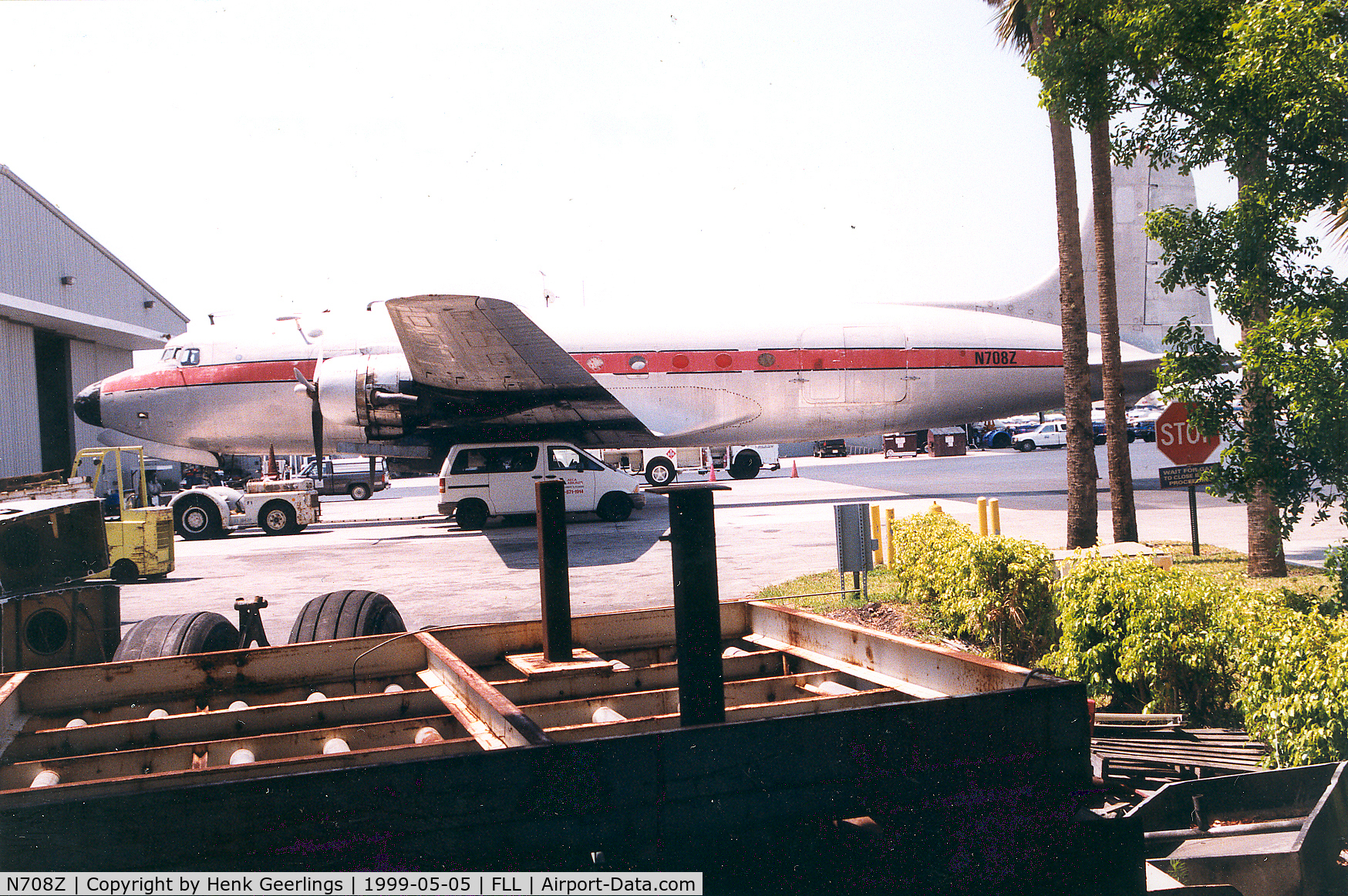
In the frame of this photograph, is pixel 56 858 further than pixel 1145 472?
No

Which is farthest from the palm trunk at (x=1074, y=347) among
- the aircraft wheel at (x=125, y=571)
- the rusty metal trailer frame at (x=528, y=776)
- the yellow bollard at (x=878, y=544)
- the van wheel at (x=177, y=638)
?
the aircraft wheel at (x=125, y=571)

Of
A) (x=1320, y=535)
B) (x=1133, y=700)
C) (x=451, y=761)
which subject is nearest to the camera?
(x=451, y=761)

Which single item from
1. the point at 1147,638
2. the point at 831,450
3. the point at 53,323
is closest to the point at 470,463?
the point at 1147,638

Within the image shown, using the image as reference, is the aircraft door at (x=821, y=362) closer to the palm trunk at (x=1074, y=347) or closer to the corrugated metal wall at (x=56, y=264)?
the palm trunk at (x=1074, y=347)

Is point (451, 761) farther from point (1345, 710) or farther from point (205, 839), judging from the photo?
point (1345, 710)

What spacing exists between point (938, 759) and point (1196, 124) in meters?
5.34

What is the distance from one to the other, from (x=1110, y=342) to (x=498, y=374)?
40.7 ft

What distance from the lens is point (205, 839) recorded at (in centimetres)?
213

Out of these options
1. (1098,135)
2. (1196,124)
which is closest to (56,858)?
(1196,124)

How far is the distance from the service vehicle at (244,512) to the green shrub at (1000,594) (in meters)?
17.6

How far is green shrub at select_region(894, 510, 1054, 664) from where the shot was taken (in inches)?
291

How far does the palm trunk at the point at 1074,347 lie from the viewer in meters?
12.0

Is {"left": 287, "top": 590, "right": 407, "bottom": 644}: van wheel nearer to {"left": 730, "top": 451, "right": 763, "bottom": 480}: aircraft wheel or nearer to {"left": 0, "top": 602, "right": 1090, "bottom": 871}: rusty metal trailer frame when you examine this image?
{"left": 0, "top": 602, "right": 1090, "bottom": 871}: rusty metal trailer frame

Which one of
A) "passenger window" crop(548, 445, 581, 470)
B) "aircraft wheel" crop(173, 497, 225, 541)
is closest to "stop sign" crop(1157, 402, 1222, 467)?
"passenger window" crop(548, 445, 581, 470)
